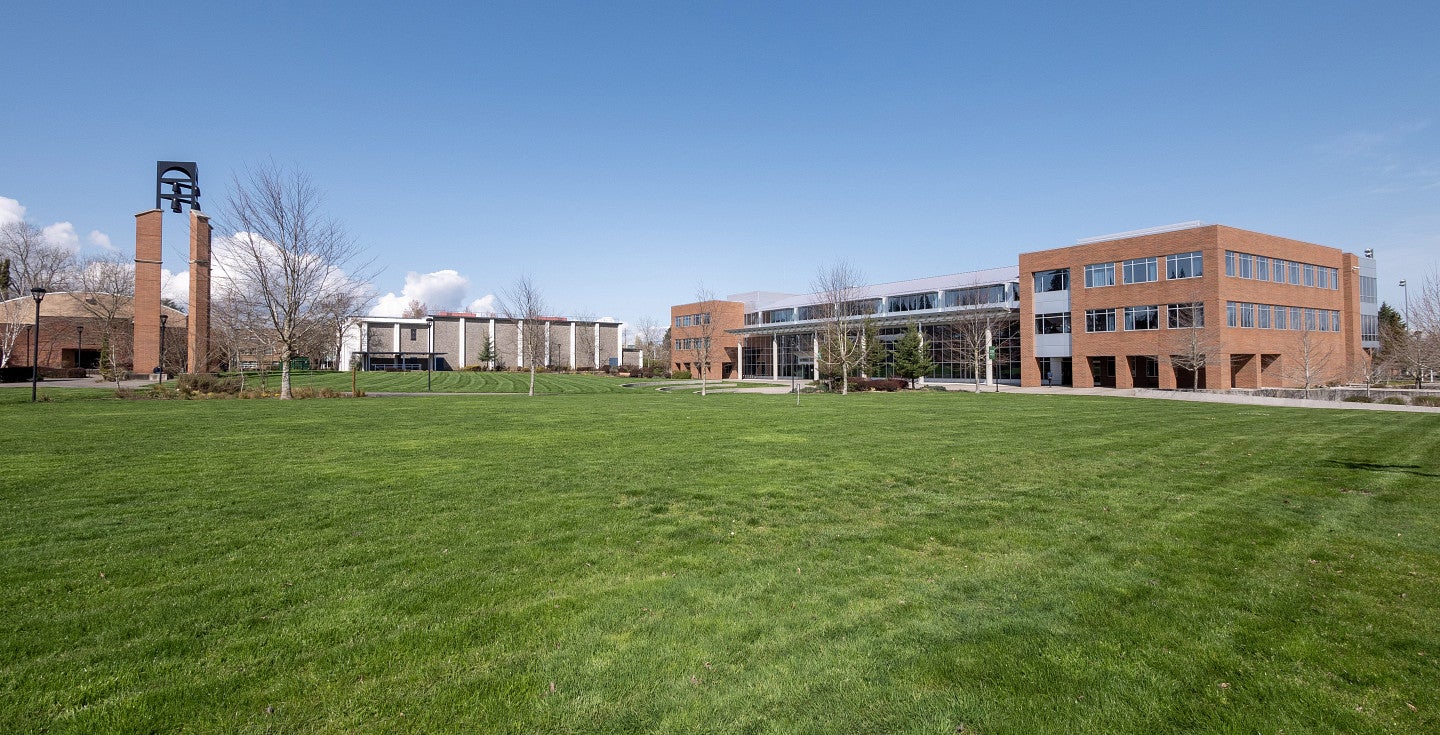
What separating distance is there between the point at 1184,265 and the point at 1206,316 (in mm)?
3968

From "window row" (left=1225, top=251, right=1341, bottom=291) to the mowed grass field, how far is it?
42915mm

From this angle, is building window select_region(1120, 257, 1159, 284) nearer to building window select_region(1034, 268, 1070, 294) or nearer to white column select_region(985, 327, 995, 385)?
building window select_region(1034, 268, 1070, 294)

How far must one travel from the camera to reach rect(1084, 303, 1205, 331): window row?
4409 cm

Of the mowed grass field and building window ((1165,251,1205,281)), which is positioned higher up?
building window ((1165,251,1205,281))

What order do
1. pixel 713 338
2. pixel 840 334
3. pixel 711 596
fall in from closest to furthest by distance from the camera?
pixel 711 596 < pixel 840 334 < pixel 713 338

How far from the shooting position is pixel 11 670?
12.2ft

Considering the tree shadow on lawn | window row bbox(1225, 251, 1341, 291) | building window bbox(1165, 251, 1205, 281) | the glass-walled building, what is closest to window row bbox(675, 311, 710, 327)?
the glass-walled building

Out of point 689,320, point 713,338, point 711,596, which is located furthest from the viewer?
point 689,320

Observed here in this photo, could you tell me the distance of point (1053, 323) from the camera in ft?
173

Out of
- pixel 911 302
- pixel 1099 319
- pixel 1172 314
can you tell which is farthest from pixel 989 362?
pixel 911 302

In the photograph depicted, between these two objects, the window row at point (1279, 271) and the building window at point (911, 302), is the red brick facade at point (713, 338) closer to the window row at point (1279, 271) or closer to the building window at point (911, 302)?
the building window at point (911, 302)

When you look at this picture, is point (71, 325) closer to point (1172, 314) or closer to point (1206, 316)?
point (1172, 314)

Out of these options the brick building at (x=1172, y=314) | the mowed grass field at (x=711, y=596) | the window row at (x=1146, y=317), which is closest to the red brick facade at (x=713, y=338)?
the brick building at (x=1172, y=314)

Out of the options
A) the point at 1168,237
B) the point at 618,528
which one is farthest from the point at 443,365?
the point at 618,528
